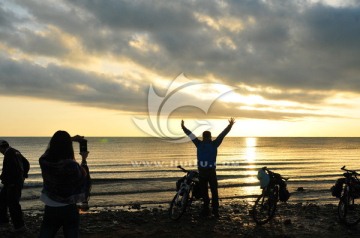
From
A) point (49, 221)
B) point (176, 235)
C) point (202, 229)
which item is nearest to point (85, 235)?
point (176, 235)

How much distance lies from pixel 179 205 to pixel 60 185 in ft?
22.5

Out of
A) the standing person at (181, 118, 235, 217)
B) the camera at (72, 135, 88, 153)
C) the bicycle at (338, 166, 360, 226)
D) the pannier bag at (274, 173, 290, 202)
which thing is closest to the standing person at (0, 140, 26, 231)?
the camera at (72, 135, 88, 153)

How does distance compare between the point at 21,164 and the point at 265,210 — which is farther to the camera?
the point at 265,210

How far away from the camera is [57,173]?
205 inches

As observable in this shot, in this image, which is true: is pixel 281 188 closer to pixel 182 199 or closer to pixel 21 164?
pixel 182 199

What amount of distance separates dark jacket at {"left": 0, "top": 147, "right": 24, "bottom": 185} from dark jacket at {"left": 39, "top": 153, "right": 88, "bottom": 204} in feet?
17.5

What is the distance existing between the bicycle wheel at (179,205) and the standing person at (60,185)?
6543 millimetres

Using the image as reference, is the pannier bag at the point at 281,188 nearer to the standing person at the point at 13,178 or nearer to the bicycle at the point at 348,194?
the bicycle at the point at 348,194

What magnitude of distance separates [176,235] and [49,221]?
547 centimetres

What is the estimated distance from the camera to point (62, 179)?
5.25 meters

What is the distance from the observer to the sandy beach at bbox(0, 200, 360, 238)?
34.1 feet

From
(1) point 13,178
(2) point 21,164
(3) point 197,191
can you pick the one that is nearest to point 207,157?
(3) point 197,191

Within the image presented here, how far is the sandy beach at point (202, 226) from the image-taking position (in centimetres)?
1039

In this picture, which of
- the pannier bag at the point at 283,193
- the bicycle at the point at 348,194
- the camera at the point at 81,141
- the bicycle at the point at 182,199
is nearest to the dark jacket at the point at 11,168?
the camera at the point at 81,141
